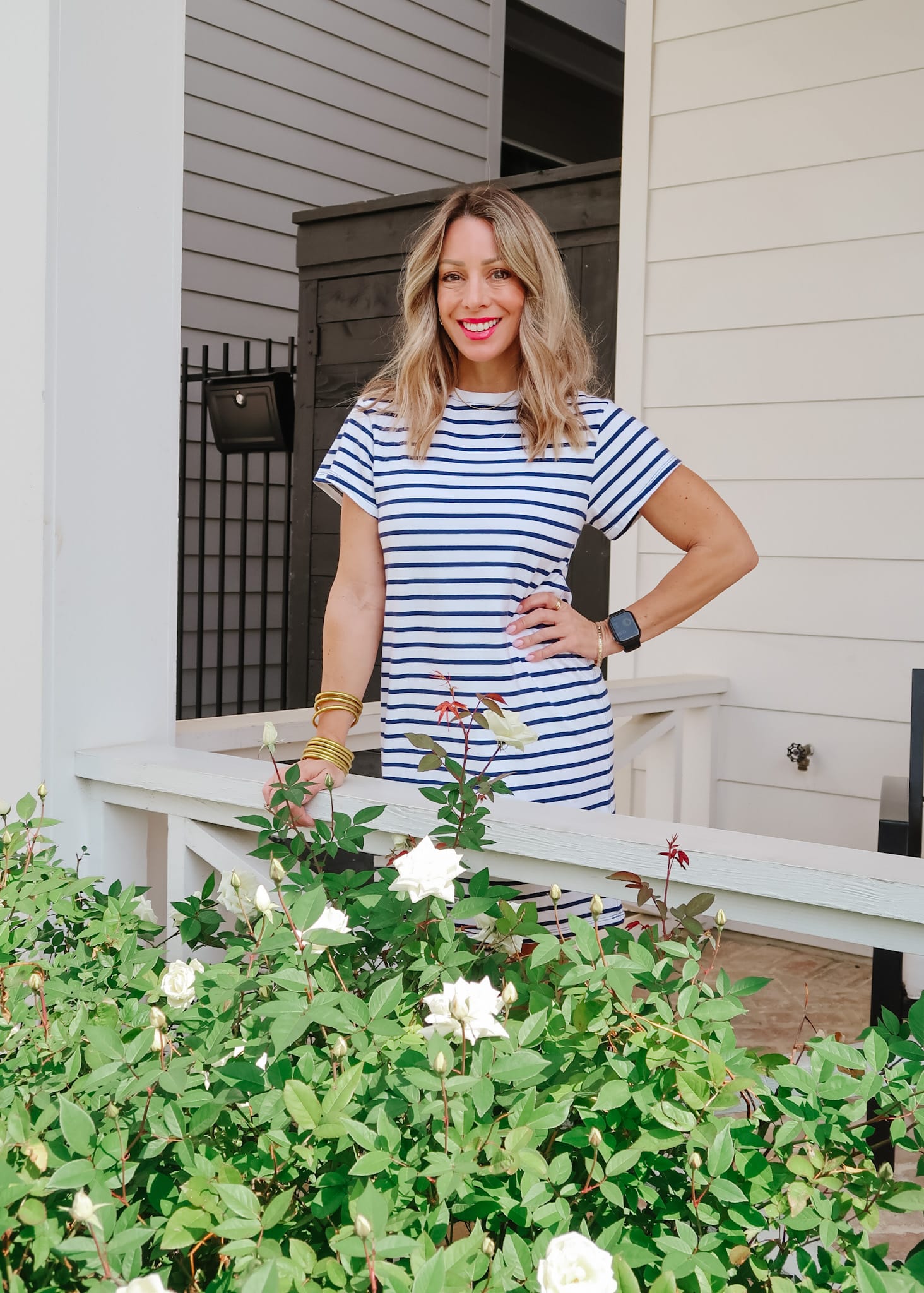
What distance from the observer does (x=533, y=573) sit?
1.70m

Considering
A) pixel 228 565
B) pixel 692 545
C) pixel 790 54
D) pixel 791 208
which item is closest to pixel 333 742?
pixel 692 545

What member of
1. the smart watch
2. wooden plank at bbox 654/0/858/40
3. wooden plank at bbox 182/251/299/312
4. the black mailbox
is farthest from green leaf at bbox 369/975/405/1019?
wooden plank at bbox 182/251/299/312

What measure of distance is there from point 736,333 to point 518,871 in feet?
8.39

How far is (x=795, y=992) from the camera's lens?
3105 mm

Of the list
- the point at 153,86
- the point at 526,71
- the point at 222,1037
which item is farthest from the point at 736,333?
the point at 526,71

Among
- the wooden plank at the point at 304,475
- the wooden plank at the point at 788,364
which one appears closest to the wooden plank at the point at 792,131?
the wooden plank at the point at 788,364

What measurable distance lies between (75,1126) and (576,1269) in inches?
13.3

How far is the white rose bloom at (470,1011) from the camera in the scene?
2.85ft

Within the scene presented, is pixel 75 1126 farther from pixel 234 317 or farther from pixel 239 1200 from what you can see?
pixel 234 317

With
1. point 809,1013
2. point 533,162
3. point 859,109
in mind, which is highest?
point 533,162

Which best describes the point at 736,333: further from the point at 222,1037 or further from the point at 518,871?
the point at 222,1037

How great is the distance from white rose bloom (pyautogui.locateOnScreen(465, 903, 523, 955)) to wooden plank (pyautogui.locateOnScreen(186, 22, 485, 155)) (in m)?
5.25

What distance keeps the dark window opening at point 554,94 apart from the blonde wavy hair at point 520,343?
6070mm

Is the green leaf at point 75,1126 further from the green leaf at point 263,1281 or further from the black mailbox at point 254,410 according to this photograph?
the black mailbox at point 254,410
